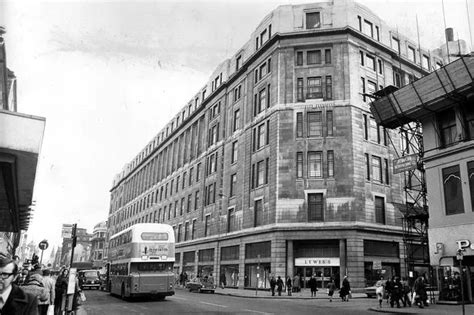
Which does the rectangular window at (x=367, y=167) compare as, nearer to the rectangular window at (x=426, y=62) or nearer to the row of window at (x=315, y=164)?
the row of window at (x=315, y=164)

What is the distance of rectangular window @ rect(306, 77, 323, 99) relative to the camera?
4195 centimetres

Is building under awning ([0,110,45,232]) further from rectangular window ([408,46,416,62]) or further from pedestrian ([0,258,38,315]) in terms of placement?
rectangular window ([408,46,416,62])

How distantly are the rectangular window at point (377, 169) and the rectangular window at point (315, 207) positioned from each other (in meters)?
6.20

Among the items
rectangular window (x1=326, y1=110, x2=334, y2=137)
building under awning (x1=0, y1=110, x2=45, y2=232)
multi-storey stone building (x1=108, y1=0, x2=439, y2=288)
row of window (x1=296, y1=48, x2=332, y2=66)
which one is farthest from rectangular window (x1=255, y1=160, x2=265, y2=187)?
building under awning (x1=0, y1=110, x2=45, y2=232)

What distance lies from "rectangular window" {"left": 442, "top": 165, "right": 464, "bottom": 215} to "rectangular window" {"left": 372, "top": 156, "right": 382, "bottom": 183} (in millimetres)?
14734

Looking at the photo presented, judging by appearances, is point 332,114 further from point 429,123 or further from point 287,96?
point 429,123

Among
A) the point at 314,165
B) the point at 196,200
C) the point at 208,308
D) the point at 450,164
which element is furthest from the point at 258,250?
the point at 208,308

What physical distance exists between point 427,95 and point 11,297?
27349 millimetres

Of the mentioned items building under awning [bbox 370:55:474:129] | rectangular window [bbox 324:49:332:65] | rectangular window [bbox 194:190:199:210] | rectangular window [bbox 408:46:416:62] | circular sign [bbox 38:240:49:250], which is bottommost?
circular sign [bbox 38:240:49:250]

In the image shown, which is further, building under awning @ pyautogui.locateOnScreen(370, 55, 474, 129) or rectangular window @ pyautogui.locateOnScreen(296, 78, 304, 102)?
rectangular window @ pyautogui.locateOnScreen(296, 78, 304, 102)

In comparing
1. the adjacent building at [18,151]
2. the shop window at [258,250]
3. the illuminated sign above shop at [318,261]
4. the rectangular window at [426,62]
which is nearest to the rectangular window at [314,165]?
the illuminated sign above shop at [318,261]

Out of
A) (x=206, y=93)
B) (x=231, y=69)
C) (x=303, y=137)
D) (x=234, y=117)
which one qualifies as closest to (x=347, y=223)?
(x=303, y=137)

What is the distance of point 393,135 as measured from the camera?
44000 mm

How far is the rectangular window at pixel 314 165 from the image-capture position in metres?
39.7
